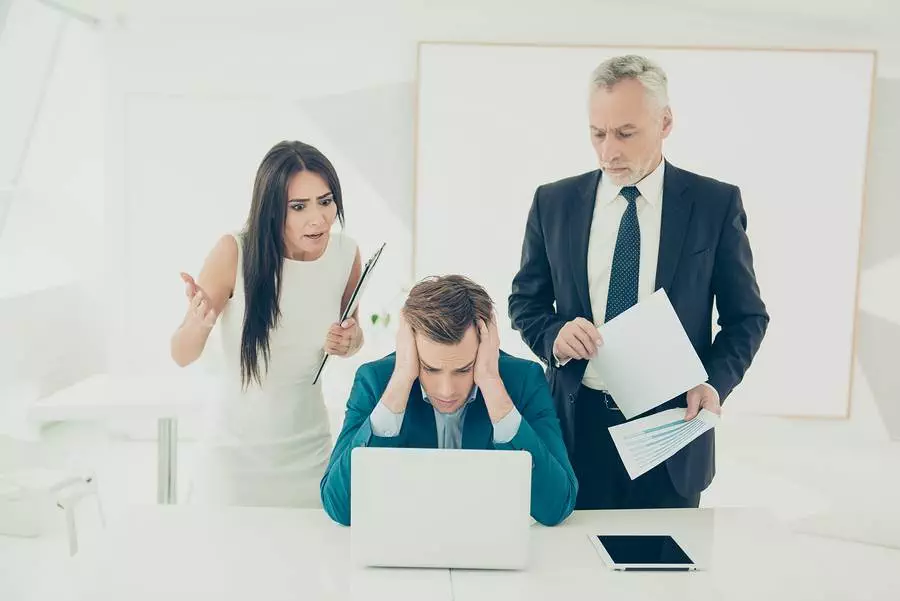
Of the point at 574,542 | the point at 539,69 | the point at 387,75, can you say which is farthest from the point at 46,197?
the point at 574,542

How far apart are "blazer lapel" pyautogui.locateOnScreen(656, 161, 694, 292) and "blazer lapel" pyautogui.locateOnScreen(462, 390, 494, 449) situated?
1.95 feet

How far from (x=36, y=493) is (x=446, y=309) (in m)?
1.96

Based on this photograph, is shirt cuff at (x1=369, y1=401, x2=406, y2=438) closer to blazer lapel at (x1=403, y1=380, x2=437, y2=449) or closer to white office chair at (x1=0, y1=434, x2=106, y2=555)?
blazer lapel at (x1=403, y1=380, x2=437, y2=449)

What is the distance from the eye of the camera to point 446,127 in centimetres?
473

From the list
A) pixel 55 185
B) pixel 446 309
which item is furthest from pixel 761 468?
pixel 55 185

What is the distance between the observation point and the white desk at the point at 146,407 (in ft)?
10.7

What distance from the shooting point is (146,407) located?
10.7 feet

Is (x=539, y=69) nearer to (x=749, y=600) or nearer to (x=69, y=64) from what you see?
(x=69, y=64)

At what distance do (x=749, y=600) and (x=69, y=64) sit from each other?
4.69m

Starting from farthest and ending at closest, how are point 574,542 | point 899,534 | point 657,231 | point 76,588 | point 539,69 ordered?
point 539,69
point 899,534
point 657,231
point 574,542
point 76,588

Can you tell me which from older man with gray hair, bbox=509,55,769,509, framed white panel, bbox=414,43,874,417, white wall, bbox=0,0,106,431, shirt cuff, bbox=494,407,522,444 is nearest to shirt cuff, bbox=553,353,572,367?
older man with gray hair, bbox=509,55,769,509

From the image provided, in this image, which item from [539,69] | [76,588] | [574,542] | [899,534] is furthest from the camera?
[539,69]

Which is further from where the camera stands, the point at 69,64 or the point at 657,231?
the point at 69,64

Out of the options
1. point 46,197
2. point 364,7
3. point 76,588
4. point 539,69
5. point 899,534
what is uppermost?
point 364,7
